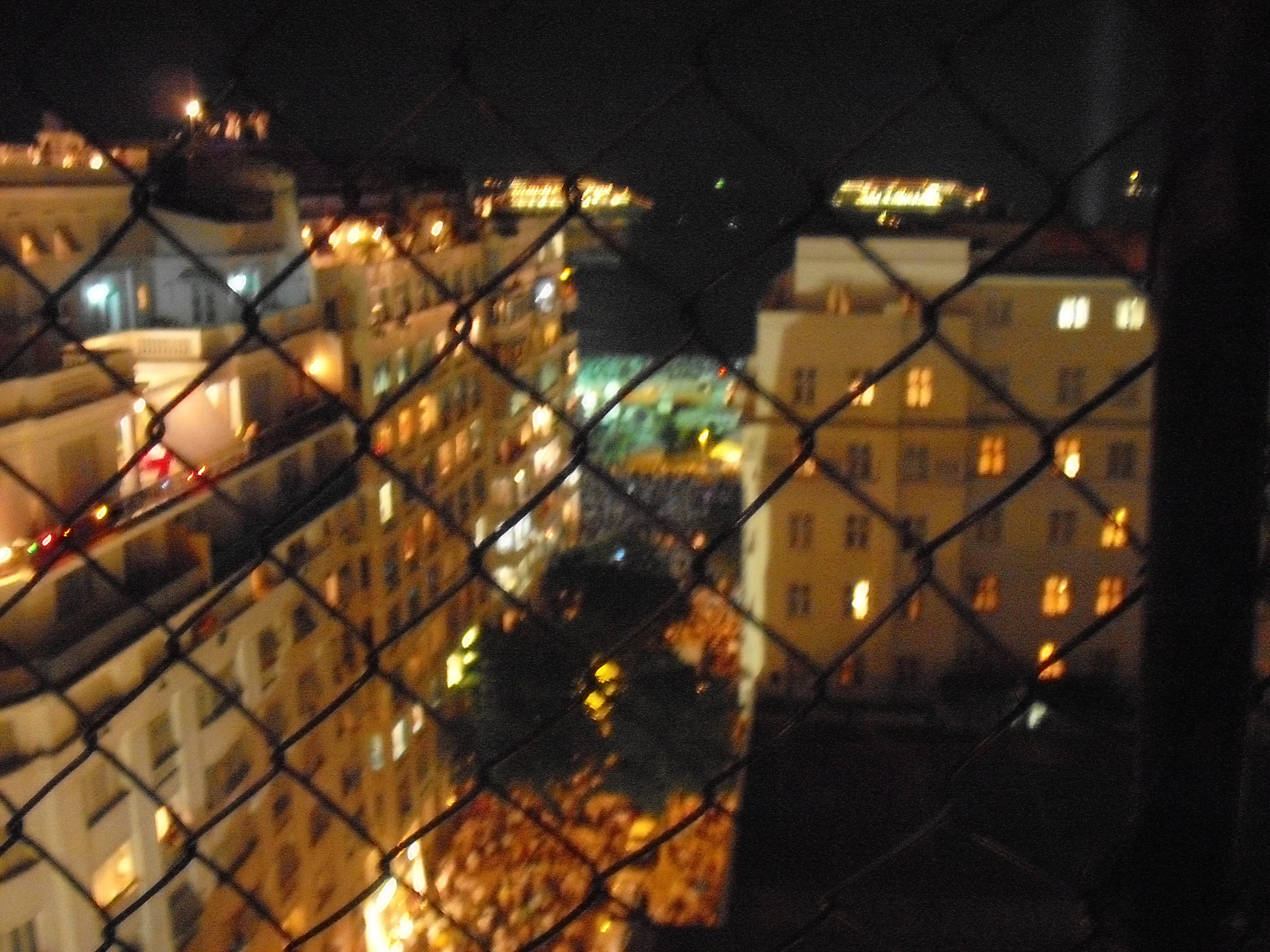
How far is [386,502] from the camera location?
7824 millimetres

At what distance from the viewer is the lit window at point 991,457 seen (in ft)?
21.4

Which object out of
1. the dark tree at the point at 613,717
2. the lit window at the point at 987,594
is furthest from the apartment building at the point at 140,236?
the lit window at the point at 987,594

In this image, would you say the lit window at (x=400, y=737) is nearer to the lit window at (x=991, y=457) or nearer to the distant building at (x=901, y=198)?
Answer: the lit window at (x=991, y=457)

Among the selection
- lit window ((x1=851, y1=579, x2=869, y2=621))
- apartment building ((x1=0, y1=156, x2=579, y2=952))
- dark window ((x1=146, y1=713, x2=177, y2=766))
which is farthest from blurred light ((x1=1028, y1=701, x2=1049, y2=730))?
lit window ((x1=851, y1=579, x2=869, y2=621))

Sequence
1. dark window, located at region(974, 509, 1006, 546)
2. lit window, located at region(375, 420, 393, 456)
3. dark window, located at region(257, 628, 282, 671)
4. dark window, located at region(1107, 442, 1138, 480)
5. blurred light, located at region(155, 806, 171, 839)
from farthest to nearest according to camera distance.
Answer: lit window, located at region(375, 420, 393, 456)
dark window, located at region(974, 509, 1006, 546)
dark window, located at region(257, 628, 282, 671)
blurred light, located at region(155, 806, 171, 839)
dark window, located at region(1107, 442, 1138, 480)

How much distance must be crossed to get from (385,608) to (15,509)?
12.5 ft

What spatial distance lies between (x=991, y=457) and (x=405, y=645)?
3.52m

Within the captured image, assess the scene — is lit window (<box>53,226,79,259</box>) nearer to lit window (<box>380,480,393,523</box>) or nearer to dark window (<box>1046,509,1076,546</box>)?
lit window (<box>380,480,393,523</box>)

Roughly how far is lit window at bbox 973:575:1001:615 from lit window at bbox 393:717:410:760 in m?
3.47

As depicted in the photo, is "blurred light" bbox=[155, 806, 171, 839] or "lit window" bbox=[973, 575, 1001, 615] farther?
"lit window" bbox=[973, 575, 1001, 615]

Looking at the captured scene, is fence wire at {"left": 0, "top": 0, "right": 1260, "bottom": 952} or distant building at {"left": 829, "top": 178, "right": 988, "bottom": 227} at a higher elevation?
distant building at {"left": 829, "top": 178, "right": 988, "bottom": 227}

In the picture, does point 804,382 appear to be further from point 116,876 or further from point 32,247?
point 116,876

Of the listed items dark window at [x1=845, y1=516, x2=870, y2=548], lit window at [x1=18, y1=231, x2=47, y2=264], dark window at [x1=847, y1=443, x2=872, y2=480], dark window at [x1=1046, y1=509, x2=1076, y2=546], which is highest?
Answer: lit window at [x1=18, y1=231, x2=47, y2=264]

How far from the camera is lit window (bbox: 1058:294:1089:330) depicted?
Result: 5324mm
